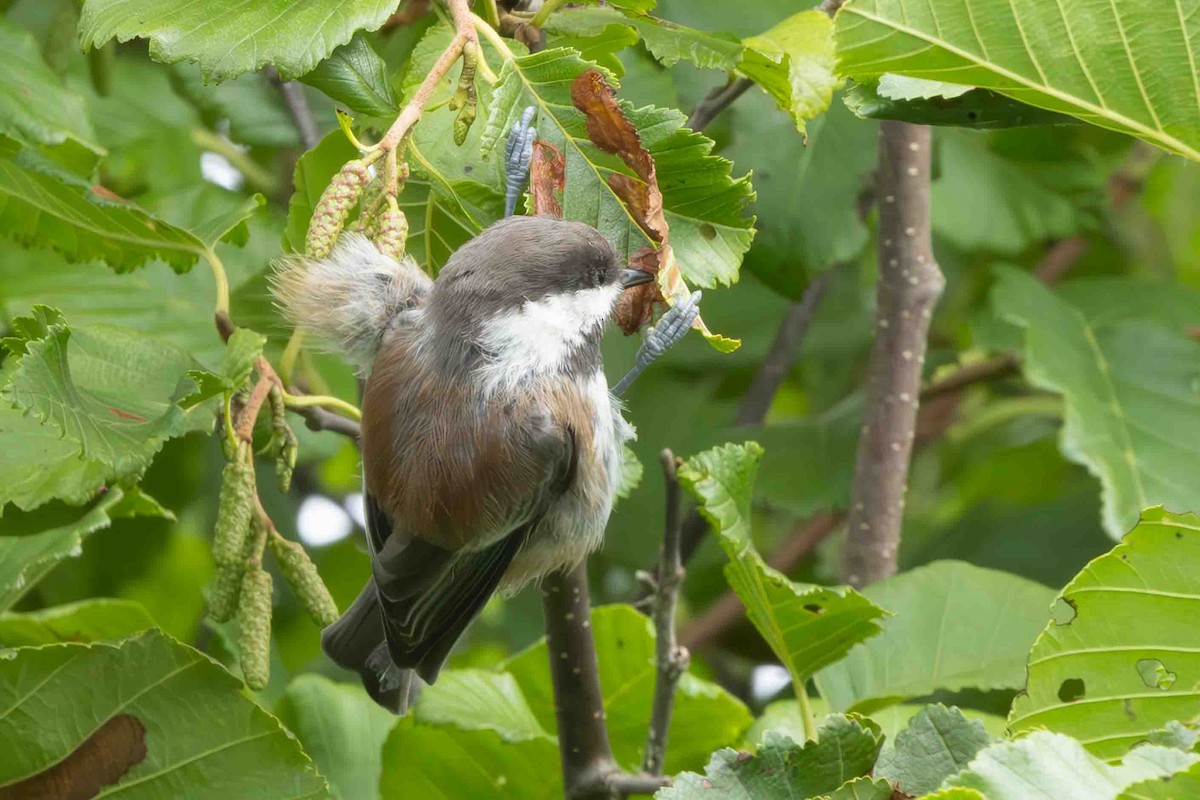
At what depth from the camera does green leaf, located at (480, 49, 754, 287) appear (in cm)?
183

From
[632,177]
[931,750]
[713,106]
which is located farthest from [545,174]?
[931,750]

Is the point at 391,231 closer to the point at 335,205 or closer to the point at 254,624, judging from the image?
the point at 335,205

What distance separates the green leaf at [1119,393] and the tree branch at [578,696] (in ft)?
3.86

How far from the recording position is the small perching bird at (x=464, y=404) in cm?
228

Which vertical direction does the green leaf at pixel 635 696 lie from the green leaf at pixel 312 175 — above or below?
below

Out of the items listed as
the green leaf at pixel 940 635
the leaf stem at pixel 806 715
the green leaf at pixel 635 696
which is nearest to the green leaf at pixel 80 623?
the green leaf at pixel 635 696

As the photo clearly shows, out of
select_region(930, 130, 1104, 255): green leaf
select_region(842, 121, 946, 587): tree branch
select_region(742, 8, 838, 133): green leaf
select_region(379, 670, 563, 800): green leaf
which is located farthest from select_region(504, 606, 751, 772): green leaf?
select_region(930, 130, 1104, 255): green leaf

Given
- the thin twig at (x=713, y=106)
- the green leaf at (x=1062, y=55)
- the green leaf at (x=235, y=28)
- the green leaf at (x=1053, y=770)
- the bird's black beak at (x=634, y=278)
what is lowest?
the bird's black beak at (x=634, y=278)

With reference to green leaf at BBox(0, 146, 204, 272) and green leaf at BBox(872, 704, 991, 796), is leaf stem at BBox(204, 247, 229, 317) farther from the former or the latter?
green leaf at BBox(872, 704, 991, 796)

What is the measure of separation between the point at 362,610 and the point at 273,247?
124cm

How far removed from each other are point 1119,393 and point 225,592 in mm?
2249

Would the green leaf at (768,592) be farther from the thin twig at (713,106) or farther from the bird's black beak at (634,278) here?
the thin twig at (713,106)

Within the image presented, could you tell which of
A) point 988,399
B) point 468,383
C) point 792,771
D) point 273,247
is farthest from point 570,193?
point 988,399

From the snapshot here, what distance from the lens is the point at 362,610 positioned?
2557mm
